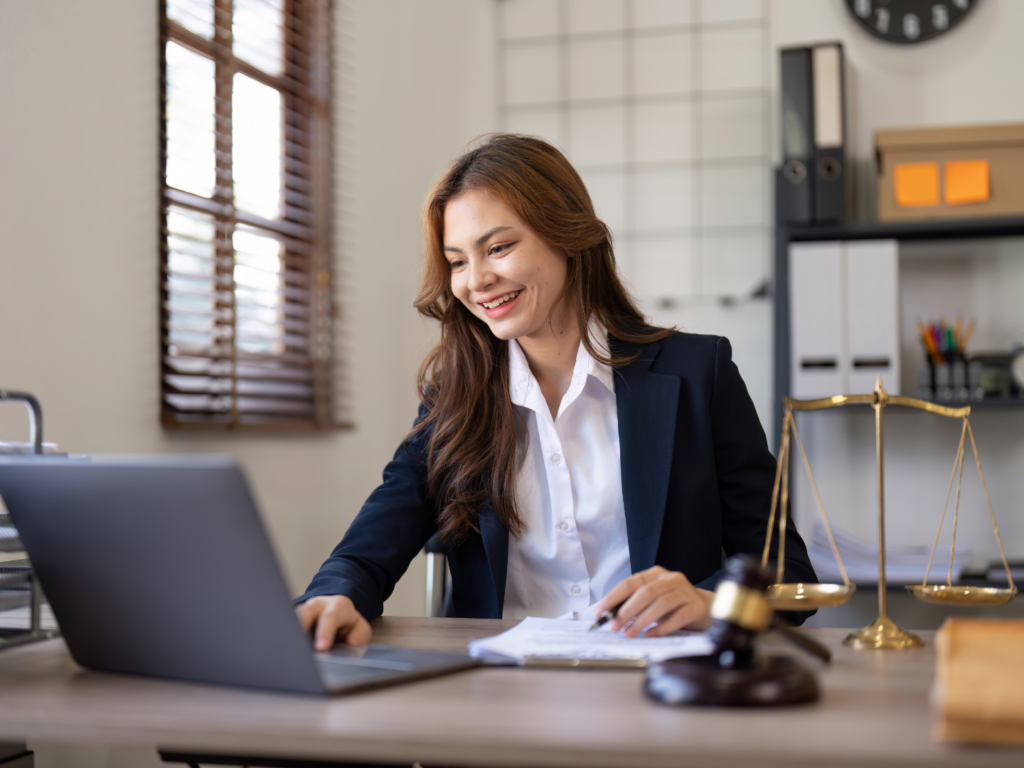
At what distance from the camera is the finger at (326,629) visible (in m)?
0.99

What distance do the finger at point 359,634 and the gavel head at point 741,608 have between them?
43 centimetres

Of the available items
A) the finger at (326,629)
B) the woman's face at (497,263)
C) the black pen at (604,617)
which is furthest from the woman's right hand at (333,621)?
the woman's face at (497,263)

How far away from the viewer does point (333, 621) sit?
1.02m

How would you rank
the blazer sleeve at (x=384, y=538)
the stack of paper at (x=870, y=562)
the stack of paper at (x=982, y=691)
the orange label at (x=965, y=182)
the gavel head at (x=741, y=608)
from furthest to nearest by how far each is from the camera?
the orange label at (x=965, y=182) → the stack of paper at (x=870, y=562) → the blazer sleeve at (x=384, y=538) → the gavel head at (x=741, y=608) → the stack of paper at (x=982, y=691)

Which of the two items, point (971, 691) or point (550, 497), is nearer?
point (971, 691)

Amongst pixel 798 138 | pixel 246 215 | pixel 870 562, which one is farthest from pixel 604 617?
pixel 798 138

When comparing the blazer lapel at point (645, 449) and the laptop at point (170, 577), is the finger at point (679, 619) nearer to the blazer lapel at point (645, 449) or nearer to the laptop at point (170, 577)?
the laptop at point (170, 577)

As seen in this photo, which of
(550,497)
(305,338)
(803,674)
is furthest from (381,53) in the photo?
(803,674)

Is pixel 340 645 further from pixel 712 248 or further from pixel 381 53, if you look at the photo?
pixel 712 248

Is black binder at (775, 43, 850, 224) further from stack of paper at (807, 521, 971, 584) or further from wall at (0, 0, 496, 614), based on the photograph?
wall at (0, 0, 496, 614)

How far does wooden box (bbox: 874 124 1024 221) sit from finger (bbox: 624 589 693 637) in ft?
6.17

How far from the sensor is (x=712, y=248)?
2998 millimetres

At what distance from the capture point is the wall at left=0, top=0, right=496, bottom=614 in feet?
4.61

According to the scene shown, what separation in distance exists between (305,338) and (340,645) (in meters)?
1.33
